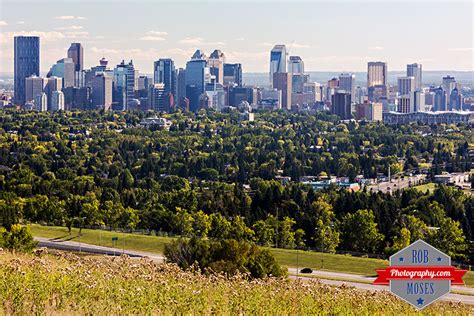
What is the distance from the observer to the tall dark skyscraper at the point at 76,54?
171 metres

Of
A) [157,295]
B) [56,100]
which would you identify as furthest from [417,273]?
[56,100]

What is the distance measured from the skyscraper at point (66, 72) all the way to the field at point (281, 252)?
414 feet

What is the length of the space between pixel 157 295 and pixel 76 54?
554 feet

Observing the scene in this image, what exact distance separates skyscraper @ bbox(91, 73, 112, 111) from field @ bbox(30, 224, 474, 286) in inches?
3897

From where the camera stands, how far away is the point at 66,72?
157375 millimetres

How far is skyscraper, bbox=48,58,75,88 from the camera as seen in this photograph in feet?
515

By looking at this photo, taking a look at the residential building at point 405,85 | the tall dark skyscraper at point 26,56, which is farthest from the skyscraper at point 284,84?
the tall dark skyscraper at point 26,56

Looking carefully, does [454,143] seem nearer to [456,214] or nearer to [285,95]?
[456,214]

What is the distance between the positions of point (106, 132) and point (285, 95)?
9452cm

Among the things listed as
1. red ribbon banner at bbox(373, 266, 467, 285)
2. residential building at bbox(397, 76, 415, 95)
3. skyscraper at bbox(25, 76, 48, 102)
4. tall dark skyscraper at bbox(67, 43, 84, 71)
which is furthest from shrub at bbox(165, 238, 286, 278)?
residential building at bbox(397, 76, 415, 95)

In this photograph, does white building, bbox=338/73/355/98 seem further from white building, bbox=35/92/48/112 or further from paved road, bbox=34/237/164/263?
paved road, bbox=34/237/164/263

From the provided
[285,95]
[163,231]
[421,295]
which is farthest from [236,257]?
[285,95]

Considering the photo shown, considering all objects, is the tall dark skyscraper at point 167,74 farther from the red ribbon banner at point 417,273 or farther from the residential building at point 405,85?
the red ribbon banner at point 417,273

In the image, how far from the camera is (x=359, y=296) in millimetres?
8102
